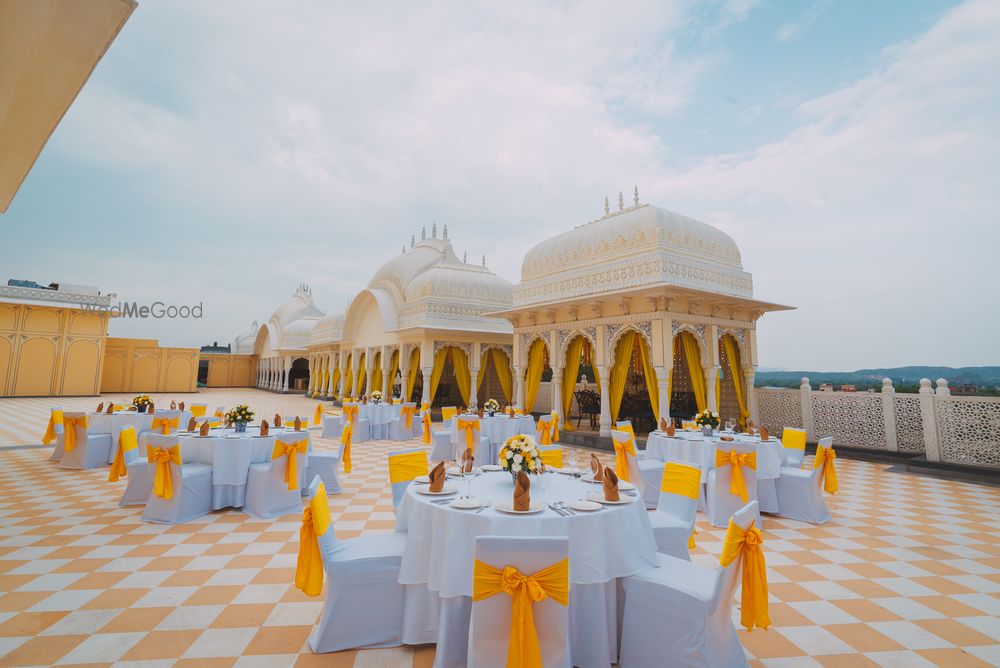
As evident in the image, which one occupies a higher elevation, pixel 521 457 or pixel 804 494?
pixel 521 457

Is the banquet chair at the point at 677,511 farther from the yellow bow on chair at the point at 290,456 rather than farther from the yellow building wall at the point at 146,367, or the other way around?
the yellow building wall at the point at 146,367

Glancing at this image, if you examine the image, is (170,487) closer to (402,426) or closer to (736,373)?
(402,426)

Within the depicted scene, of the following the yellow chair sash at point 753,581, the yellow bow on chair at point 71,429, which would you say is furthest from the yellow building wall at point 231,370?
the yellow chair sash at point 753,581

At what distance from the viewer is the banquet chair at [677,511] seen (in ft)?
9.59

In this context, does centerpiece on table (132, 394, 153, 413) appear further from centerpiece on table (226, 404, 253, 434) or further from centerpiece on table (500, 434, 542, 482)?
Result: centerpiece on table (500, 434, 542, 482)

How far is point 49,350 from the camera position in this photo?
19516 millimetres

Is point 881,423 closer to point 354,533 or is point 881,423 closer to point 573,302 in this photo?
point 573,302

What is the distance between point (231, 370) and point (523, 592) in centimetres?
4037

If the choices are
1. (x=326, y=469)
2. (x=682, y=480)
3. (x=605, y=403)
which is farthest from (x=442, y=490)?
(x=605, y=403)

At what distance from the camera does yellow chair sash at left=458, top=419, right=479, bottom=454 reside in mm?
7578

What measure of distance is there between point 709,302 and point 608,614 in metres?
8.08

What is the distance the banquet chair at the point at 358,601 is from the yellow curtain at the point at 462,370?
12.0 m

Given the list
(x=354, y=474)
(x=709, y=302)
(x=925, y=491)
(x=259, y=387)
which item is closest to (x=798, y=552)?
(x=925, y=491)

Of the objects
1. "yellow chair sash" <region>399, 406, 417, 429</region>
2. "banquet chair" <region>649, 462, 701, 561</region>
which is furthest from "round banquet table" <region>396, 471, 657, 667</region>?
"yellow chair sash" <region>399, 406, 417, 429</region>
